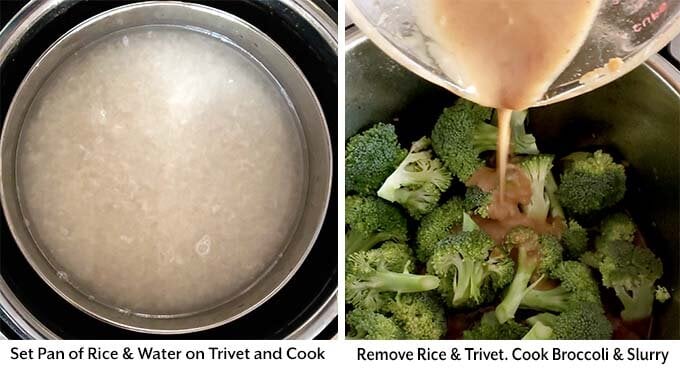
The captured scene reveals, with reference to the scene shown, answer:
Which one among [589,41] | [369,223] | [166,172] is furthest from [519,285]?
[166,172]

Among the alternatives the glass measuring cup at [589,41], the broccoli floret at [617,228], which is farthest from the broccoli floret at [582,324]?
the glass measuring cup at [589,41]

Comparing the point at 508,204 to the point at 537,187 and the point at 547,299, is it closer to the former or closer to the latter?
the point at 537,187

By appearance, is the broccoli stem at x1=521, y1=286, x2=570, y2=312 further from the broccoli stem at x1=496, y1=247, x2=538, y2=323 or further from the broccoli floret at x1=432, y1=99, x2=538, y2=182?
the broccoli floret at x1=432, y1=99, x2=538, y2=182

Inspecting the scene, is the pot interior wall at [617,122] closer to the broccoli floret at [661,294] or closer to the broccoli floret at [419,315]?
the broccoli floret at [661,294]

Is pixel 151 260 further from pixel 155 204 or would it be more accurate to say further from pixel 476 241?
pixel 476 241

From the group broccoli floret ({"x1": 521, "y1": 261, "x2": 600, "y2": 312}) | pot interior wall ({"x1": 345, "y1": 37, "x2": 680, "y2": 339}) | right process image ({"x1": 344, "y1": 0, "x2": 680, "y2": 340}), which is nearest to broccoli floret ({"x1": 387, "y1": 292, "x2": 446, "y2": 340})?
right process image ({"x1": 344, "y1": 0, "x2": 680, "y2": 340})
